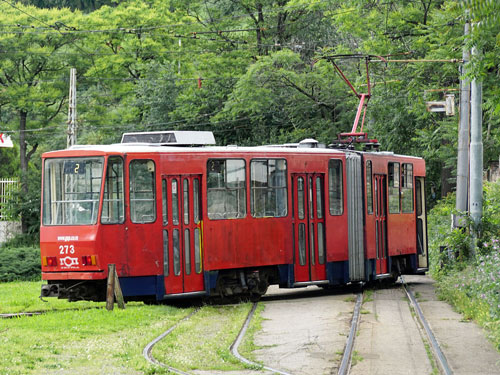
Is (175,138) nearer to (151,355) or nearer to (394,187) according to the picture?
(394,187)

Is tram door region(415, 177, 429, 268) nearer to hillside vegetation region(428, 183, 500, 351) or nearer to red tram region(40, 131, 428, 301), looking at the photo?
hillside vegetation region(428, 183, 500, 351)

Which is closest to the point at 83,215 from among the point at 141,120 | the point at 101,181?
the point at 101,181

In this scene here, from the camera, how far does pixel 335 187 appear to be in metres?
20.9

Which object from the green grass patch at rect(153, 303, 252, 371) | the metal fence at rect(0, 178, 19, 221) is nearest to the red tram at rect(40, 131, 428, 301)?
the green grass patch at rect(153, 303, 252, 371)

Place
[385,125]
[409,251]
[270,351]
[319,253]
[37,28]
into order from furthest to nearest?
[37,28]
[385,125]
[409,251]
[319,253]
[270,351]

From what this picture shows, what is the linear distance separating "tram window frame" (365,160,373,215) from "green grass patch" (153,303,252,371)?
507 cm

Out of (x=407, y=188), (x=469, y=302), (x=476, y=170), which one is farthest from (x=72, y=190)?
(x=476, y=170)

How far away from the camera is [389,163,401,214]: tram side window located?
74.9ft

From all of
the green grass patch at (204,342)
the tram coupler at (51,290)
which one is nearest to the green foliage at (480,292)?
the green grass patch at (204,342)

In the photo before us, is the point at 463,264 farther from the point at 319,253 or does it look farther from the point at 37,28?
the point at 37,28

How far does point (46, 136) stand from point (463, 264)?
3436 centimetres

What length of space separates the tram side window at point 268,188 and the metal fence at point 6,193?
994 inches

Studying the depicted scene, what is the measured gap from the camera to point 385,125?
39.0 meters

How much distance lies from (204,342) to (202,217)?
5202 millimetres
